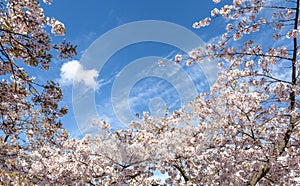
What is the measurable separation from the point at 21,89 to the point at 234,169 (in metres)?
5.39

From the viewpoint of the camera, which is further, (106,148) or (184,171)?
(184,171)

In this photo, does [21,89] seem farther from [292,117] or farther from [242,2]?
[292,117]

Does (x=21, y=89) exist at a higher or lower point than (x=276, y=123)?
higher

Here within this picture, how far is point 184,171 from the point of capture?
7.37 metres

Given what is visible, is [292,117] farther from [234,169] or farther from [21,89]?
[21,89]

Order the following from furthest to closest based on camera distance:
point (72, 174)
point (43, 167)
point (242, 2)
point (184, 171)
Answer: point (184, 171) < point (43, 167) < point (72, 174) < point (242, 2)

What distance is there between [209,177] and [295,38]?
4011 mm

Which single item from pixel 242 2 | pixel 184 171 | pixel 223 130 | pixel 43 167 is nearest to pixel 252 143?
pixel 223 130

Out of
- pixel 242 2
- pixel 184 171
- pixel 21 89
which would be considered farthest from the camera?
pixel 184 171

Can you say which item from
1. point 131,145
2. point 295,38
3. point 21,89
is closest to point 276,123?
point 295,38

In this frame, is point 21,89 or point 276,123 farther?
point 276,123

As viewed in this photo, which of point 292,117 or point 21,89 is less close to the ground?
point 21,89

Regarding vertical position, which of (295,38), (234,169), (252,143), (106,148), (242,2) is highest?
(242,2)

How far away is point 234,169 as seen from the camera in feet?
21.3
